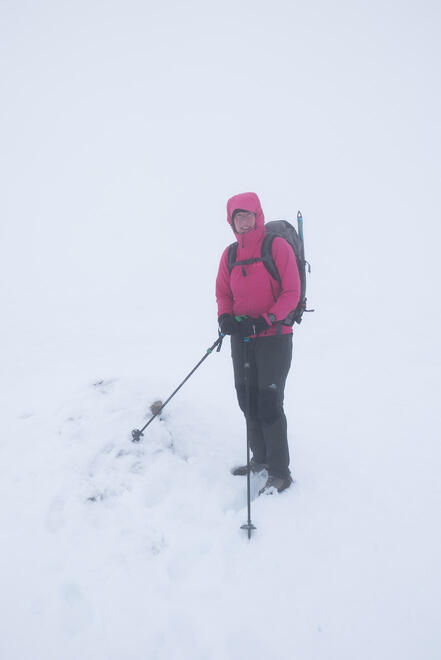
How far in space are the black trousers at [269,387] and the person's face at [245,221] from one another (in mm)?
1271

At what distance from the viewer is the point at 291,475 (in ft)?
15.7

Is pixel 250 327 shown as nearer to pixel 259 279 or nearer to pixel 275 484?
pixel 259 279

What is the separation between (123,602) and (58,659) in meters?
0.55

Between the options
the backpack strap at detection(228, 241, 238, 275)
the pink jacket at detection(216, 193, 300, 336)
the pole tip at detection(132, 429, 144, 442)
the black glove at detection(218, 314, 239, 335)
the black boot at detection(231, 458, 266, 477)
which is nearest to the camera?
the pink jacket at detection(216, 193, 300, 336)

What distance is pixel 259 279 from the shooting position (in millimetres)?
4172

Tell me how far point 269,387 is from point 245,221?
75.9 inches

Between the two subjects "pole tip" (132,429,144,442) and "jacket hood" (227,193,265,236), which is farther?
"pole tip" (132,429,144,442)

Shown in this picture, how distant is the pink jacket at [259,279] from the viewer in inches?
Result: 159

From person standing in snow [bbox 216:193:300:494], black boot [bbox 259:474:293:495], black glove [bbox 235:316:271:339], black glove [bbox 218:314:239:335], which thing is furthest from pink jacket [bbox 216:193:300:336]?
black boot [bbox 259:474:293:495]

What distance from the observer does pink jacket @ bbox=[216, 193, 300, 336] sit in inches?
159

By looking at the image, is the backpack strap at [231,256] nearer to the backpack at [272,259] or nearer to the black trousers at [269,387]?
the backpack at [272,259]

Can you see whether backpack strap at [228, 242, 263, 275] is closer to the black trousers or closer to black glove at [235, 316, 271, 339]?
black glove at [235, 316, 271, 339]

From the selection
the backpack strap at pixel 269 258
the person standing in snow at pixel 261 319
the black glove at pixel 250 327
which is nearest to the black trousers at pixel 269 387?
the person standing in snow at pixel 261 319

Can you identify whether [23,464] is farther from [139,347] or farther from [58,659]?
[139,347]
